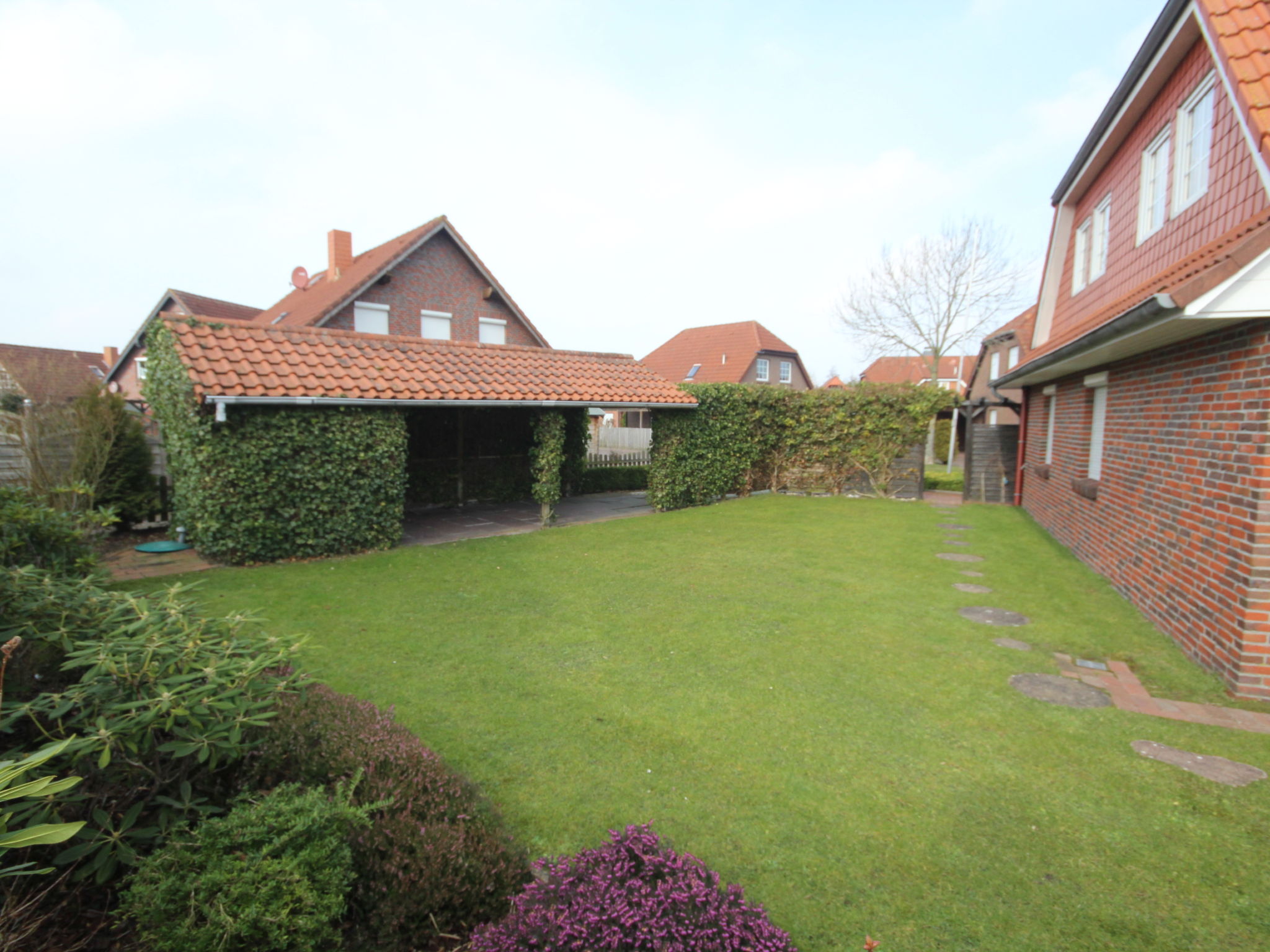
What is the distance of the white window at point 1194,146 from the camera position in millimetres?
6746

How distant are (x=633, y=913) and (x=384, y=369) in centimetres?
959

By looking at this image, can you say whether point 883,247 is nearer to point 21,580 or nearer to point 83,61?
point 83,61

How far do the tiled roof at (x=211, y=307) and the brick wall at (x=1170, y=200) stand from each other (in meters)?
26.6

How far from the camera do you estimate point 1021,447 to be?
605 inches

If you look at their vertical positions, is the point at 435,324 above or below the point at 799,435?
above

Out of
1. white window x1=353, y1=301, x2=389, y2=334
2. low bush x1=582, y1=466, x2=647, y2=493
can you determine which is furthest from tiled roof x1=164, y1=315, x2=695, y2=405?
white window x1=353, y1=301, x2=389, y2=334

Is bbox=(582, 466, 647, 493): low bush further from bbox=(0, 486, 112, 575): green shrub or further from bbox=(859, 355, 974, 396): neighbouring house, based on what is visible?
bbox=(859, 355, 974, 396): neighbouring house

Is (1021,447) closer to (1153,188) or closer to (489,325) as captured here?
(1153,188)

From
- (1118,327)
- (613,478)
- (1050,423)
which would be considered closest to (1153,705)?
(1118,327)

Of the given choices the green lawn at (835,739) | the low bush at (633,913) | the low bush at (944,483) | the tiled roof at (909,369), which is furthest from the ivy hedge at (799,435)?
the tiled roof at (909,369)

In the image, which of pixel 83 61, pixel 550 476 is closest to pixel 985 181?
pixel 550 476

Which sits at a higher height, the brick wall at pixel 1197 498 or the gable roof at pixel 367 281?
the gable roof at pixel 367 281

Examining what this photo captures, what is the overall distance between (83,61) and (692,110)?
864 centimetres

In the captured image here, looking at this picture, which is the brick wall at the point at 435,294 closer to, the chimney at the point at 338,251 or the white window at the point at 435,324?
the white window at the point at 435,324
